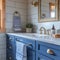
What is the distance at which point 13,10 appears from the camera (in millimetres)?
3139

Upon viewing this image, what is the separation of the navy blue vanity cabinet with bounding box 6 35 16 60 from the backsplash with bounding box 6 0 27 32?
1.06ft

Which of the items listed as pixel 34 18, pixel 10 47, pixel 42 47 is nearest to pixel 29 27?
pixel 34 18

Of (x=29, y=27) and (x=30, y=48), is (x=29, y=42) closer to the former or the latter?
(x=30, y=48)

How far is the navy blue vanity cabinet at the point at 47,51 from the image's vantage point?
4.55 feet

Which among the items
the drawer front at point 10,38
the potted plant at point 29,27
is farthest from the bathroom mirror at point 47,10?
the drawer front at point 10,38

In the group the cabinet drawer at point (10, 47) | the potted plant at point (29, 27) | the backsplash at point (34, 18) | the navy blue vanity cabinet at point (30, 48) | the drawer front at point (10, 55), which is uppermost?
the backsplash at point (34, 18)

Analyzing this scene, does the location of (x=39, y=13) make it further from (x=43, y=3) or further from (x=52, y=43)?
(x=52, y=43)

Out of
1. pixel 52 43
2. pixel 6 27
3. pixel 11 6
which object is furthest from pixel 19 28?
pixel 52 43

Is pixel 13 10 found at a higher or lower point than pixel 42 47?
higher

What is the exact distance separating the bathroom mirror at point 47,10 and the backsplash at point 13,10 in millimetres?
595

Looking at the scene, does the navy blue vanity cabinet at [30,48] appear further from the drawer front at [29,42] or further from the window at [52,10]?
the window at [52,10]

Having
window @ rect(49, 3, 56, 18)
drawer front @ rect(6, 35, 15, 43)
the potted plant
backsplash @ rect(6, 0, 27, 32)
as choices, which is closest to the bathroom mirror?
window @ rect(49, 3, 56, 18)

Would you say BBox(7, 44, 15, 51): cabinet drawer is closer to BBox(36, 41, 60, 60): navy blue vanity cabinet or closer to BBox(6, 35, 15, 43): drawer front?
BBox(6, 35, 15, 43): drawer front

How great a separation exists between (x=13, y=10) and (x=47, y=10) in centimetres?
97
